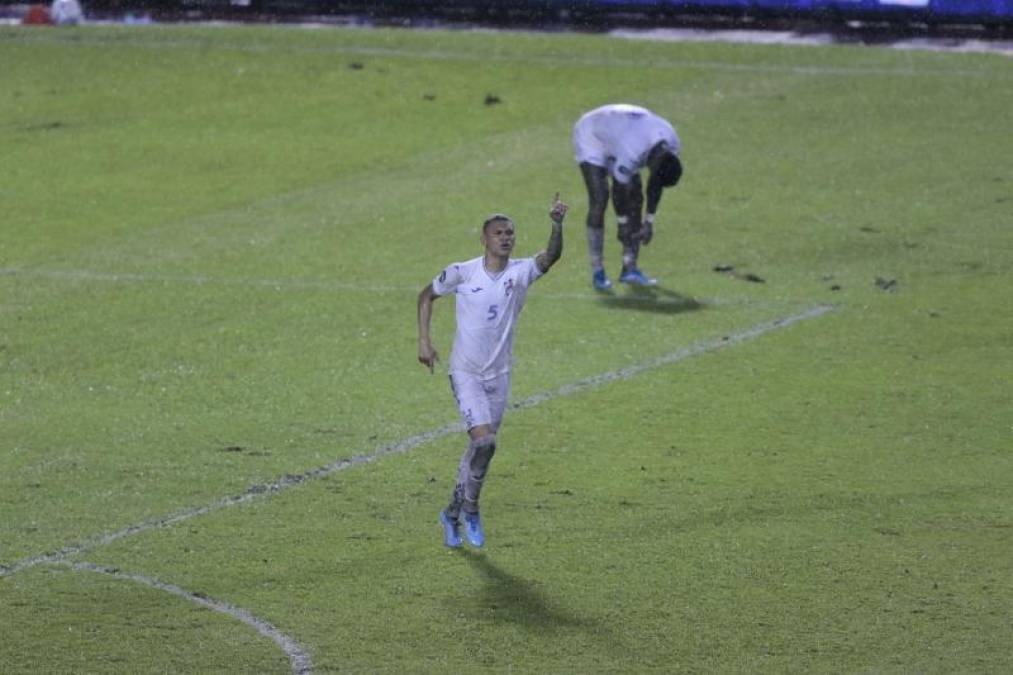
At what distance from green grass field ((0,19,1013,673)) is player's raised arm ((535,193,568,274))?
2.06 m

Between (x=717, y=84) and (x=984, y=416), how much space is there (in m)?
19.4

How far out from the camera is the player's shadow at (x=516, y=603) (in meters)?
13.9

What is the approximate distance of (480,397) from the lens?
595 inches

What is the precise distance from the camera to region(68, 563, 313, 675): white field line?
13219mm

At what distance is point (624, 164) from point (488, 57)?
16.2 m

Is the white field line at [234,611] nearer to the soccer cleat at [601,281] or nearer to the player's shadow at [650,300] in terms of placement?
the player's shadow at [650,300]

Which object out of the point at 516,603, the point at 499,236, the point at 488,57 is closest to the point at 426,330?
the point at 499,236

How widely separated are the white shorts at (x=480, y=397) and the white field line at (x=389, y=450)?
244 cm

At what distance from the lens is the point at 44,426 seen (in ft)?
62.7

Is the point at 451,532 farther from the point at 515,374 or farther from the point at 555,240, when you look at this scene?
the point at 515,374

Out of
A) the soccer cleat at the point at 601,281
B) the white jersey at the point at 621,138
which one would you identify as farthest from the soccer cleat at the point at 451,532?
the soccer cleat at the point at 601,281

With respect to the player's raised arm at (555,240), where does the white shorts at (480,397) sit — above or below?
below

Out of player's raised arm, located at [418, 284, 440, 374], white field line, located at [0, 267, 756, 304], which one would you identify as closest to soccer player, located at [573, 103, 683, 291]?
white field line, located at [0, 267, 756, 304]

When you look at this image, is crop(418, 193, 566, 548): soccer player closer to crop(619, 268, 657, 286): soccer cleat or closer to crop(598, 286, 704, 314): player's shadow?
crop(598, 286, 704, 314): player's shadow
